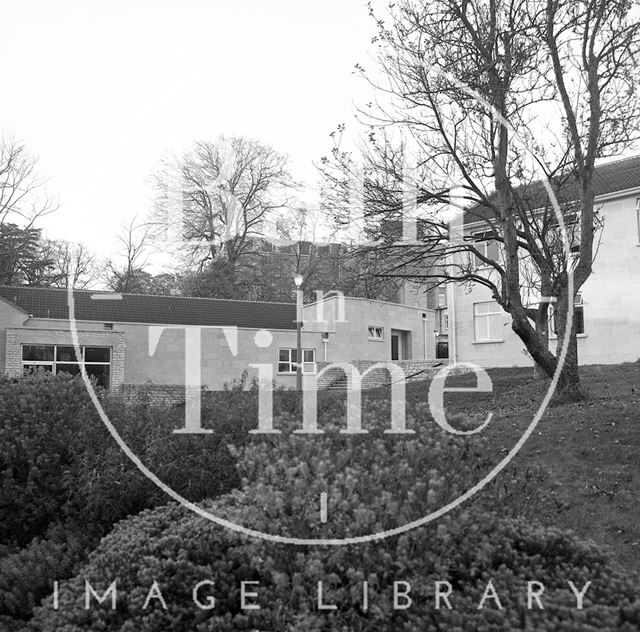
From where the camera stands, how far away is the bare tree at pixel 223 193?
27875mm

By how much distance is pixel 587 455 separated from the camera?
895 centimetres

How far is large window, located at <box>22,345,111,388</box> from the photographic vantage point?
2564cm

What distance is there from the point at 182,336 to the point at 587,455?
22.2 meters

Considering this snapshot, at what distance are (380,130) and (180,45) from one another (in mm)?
5686

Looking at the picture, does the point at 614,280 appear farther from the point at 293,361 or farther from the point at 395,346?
the point at 293,361

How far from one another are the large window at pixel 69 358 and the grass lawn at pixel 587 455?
1617cm

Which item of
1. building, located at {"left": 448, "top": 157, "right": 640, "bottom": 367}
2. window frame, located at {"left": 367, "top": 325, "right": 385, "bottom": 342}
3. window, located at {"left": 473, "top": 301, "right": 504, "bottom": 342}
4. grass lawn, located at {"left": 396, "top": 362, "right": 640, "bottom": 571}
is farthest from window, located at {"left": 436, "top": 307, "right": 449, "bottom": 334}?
grass lawn, located at {"left": 396, "top": 362, "right": 640, "bottom": 571}

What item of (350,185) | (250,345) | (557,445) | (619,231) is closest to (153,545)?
(557,445)

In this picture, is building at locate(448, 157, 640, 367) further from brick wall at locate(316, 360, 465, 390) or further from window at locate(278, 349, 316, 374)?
window at locate(278, 349, 316, 374)

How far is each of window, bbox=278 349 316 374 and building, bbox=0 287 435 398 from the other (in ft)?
0.15

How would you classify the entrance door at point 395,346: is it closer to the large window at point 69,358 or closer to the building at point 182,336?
the building at point 182,336

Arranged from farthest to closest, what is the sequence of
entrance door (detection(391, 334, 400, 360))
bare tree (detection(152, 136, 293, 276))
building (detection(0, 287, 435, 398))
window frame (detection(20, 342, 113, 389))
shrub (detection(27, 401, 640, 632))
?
entrance door (detection(391, 334, 400, 360)), bare tree (detection(152, 136, 293, 276)), building (detection(0, 287, 435, 398)), window frame (detection(20, 342, 113, 389)), shrub (detection(27, 401, 640, 632))

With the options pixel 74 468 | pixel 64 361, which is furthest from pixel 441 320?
pixel 74 468

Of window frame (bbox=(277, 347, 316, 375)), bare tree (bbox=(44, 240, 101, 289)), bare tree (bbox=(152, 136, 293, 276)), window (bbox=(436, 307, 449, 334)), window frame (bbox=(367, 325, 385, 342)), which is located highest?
bare tree (bbox=(152, 136, 293, 276))
